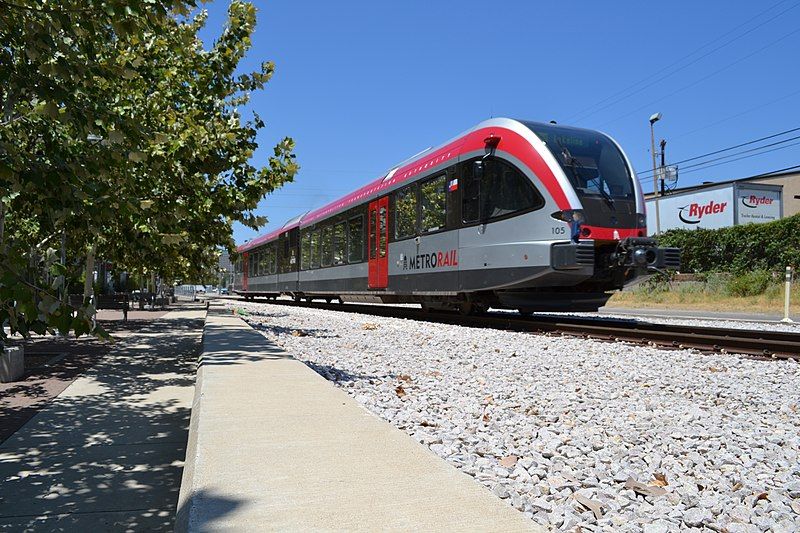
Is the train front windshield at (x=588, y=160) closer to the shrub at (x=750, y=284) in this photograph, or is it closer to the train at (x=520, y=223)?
the train at (x=520, y=223)

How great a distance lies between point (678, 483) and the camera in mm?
3367

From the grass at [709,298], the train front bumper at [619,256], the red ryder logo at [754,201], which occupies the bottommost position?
the grass at [709,298]

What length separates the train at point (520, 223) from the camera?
32.7 feet

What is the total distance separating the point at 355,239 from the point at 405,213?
3566 mm

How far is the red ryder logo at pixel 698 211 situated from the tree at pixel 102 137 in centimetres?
2861

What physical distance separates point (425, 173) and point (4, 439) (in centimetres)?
1017

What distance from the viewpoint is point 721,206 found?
32500 mm

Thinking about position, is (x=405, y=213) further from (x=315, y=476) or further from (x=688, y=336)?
(x=315, y=476)

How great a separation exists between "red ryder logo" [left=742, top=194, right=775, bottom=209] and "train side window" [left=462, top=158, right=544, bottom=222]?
87.2 feet

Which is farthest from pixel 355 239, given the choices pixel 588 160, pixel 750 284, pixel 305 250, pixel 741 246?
pixel 741 246

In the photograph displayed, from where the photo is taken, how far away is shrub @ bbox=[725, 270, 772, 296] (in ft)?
74.4

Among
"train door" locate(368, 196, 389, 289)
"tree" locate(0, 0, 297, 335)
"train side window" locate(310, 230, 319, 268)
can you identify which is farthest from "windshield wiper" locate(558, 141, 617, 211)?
"train side window" locate(310, 230, 319, 268)

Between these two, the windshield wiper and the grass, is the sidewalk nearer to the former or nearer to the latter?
the windshield wiper

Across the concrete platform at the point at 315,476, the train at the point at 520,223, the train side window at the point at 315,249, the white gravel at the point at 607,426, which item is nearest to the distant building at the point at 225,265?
the train side window at the point at 315,249
